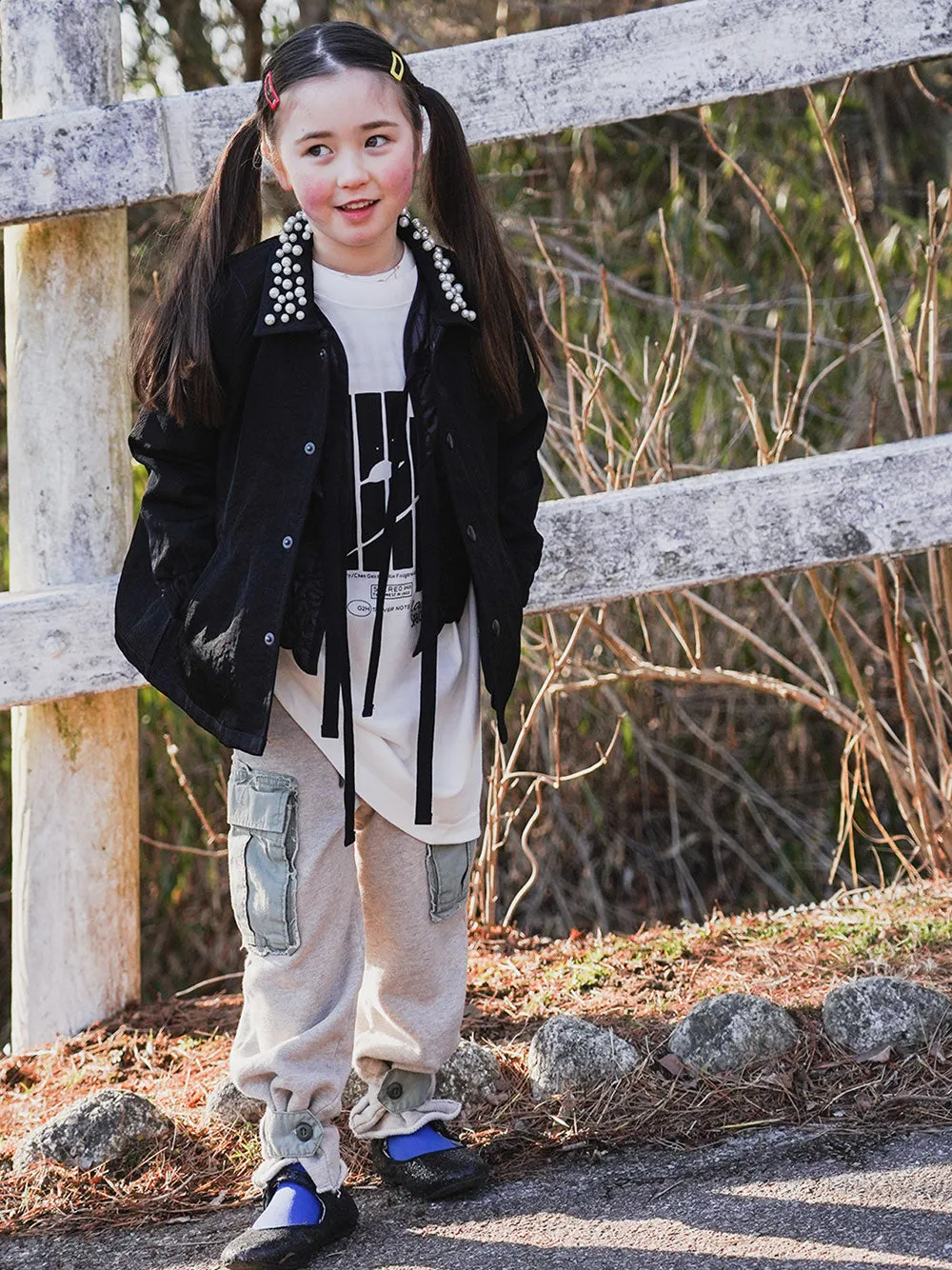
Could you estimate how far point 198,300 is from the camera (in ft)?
6.98

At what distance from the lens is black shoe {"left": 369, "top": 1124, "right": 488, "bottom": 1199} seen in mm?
2242

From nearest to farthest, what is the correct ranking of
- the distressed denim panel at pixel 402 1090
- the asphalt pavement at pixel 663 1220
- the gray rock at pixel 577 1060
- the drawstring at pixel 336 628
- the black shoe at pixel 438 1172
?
the asphalt pavement at pixel 663 1220 → the drawstring at pixel 336 628 → the black shoe at pixel 438 1172 → the distressed denim panel at pixel 402 1090 → the gray rock at pixel 577 1060

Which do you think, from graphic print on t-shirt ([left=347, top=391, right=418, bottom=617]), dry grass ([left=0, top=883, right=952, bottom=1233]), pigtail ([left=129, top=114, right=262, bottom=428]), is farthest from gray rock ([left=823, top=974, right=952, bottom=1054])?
pigtail ([left=129, top=114, right=262, bottom=428])

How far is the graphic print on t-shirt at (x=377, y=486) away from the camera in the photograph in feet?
7.13

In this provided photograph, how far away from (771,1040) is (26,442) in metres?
1.71

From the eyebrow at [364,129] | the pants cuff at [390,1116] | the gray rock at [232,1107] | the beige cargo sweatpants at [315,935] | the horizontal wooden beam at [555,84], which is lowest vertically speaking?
the gray rock at [232,1107]

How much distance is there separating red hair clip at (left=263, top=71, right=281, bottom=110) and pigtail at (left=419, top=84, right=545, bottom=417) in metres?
0.23

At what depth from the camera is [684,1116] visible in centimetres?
240

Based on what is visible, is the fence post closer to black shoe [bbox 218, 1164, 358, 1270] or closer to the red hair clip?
the red hair clip

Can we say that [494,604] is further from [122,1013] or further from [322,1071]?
[122,1013]

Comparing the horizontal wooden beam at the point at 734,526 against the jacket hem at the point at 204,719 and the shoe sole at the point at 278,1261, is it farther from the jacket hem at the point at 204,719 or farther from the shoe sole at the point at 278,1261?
the shoe sole at the point at 278,1261

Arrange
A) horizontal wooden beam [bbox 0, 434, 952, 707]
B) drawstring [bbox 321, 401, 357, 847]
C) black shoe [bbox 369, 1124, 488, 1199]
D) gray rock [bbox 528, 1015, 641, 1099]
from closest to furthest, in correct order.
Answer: drawstring [bbox 321, 401, 357, 847] < black shoe [bbox 369, 1124, 488, 1199] < gray rock [bbox 528, 1015, 641, 1099] < horizontal wooden beam [bbox 0, 434, 952, 707]

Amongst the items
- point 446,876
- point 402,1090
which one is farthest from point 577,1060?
point 446,876

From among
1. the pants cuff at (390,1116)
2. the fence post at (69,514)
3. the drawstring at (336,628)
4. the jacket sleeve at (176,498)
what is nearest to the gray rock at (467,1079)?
the pants cuff at (390,1116)
